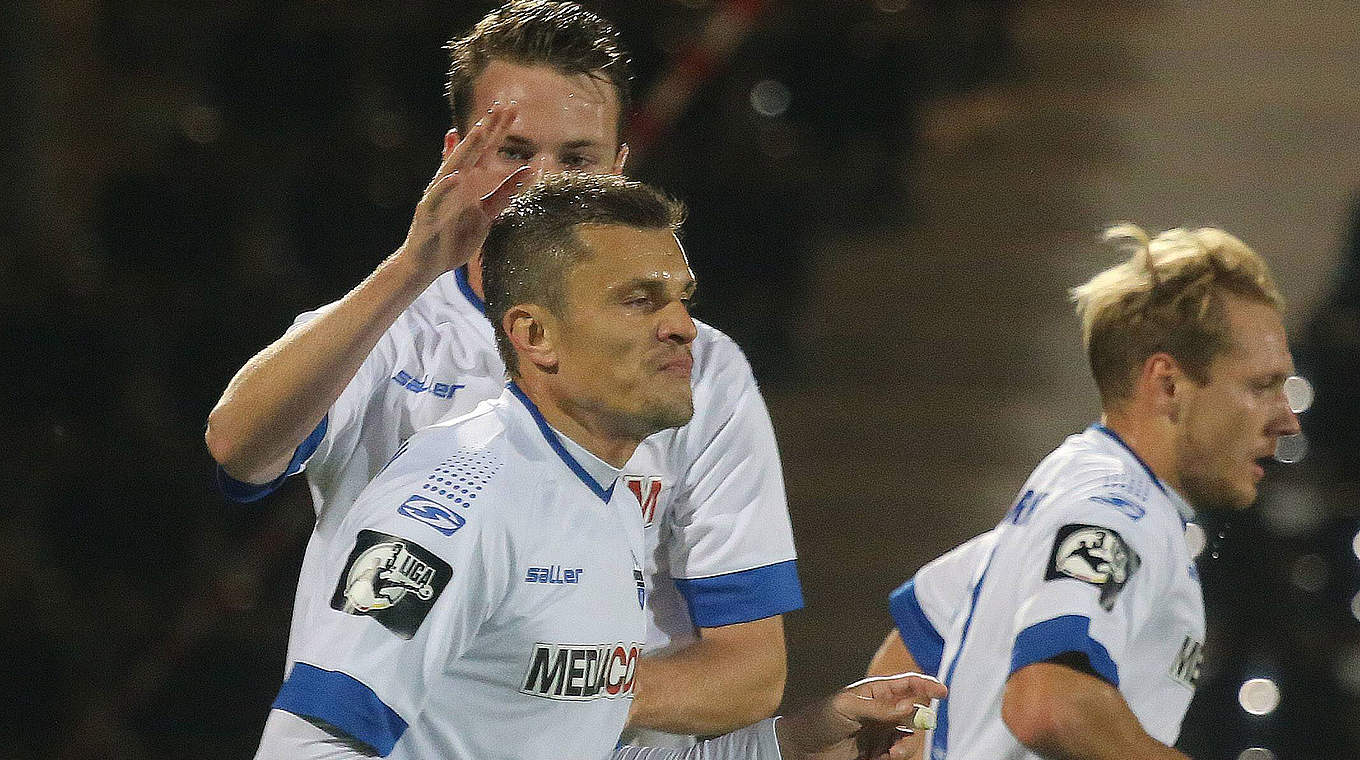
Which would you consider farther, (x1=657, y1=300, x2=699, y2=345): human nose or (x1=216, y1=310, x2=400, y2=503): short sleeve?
(x1=216, y1=310, x2=400, y2=503): short sleeve

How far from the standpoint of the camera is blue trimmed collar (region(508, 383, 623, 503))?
1.72 m

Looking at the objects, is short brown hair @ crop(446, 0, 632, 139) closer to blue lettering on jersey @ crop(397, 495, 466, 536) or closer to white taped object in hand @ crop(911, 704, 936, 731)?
blue lettering on jersey @ crop(397, 495, 466, 536)

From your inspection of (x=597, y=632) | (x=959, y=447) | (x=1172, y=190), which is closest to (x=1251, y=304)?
(x=597, y=632)

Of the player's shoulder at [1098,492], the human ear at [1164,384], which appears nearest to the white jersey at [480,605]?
the player's shoulder at [1098,492]

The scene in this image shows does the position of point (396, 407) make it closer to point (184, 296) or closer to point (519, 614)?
point (519, 614)

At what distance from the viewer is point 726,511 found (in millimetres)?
2045

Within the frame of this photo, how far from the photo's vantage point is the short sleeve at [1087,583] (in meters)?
2.16

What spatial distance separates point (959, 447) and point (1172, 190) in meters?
1.30

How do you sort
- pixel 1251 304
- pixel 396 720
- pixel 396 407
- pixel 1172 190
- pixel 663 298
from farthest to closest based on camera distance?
pixel 1172 190 → pixel 1251 304 → pixel 396 407 → pixel 663 298 → pixel 396 720

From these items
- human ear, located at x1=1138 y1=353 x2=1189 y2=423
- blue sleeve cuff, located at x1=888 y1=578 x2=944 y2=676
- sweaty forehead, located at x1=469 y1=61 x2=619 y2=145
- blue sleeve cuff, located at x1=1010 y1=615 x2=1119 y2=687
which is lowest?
blue sleeve cuff, located at x1=888 y1=578 x2=944 y2=676

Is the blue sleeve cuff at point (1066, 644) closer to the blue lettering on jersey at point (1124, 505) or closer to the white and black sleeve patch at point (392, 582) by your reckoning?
the blue lettering on jersey at point (1124, 505)

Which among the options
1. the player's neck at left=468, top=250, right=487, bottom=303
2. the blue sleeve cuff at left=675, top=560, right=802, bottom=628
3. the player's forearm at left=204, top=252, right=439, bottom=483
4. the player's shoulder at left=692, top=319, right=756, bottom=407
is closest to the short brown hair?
the player's neck at left=468, top=250, right=487, bottom=303

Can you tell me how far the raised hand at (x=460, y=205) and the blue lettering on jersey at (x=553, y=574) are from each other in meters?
0.34

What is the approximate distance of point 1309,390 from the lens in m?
4.50
